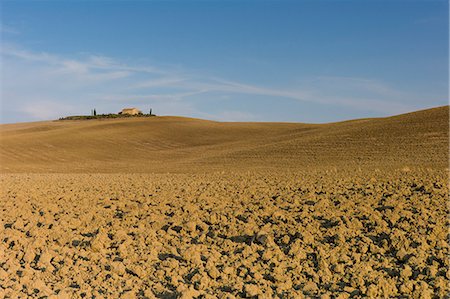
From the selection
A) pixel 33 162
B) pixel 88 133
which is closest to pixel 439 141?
pixel 33 162

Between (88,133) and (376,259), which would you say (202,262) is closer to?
(376,259)

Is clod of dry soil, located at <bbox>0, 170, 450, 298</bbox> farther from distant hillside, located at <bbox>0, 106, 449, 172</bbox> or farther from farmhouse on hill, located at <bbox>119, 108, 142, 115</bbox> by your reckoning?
→ farmhouse on hill, located at <bbox>119, 108, 142, 115</bbox>

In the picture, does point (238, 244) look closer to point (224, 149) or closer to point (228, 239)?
point (228, 239)

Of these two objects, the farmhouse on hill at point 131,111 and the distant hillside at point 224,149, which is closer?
the distant hillside at point 224,149

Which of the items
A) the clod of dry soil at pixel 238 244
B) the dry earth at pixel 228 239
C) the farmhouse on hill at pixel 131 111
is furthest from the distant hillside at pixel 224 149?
the farmhouse on hill at pixel 131 111

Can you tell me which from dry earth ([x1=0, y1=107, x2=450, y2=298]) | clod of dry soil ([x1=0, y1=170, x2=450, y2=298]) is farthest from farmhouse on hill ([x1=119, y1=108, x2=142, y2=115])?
clod of dry soil ([x1=0, y1=170, x2=450, y2=298])

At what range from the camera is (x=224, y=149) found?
3562cm

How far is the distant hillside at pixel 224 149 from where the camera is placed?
23359 millimetres

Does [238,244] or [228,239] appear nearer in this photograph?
[238,244]

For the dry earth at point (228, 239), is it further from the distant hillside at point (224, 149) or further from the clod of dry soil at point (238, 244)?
the distant hillside at point (224, 149)

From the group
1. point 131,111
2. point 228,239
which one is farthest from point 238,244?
point 131,111

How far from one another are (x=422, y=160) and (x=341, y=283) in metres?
17.0

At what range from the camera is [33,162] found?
30547mm

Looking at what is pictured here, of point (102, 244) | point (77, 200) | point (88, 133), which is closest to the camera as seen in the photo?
point (102, 244)
